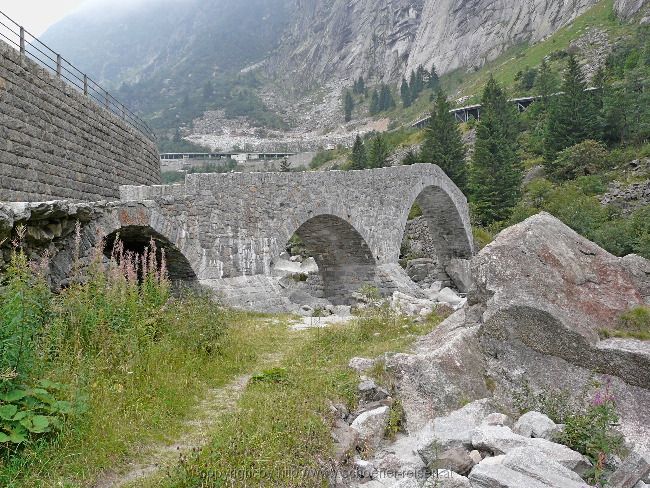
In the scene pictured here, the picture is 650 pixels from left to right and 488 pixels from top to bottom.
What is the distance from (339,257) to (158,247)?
933cm

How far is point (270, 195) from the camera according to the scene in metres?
13.2

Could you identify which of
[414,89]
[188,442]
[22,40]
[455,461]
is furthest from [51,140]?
[414,89]

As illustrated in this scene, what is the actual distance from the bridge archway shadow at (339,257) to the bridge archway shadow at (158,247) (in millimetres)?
6241

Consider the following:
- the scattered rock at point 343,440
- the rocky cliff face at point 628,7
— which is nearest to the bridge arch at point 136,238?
the scattered rock at point 343,440

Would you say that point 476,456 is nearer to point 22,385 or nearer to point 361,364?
point 361,364

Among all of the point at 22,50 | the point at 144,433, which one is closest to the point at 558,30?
the point at 22,50

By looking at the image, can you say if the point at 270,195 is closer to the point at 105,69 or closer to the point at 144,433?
the point at 144,433

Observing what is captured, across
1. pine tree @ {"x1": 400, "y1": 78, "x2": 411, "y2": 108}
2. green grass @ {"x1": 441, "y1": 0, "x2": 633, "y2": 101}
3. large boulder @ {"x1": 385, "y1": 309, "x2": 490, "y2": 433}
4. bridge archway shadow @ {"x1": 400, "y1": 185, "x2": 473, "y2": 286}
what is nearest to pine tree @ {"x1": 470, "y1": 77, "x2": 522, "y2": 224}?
bridge archway shadow @ {"x1": 400, "y1": 185, "x2": 473, "y2": 286}

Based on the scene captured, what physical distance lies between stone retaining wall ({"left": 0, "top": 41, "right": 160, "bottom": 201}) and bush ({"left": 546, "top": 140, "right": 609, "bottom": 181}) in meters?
27.0

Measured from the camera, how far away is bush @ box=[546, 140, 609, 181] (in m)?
30.3

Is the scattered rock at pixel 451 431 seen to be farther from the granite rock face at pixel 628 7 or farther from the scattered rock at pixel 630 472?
the granite rock face at pixel 628 7

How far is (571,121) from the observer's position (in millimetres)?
Result: 32969

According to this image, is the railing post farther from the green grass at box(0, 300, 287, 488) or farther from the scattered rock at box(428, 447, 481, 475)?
the scattered rock at box(428, 447, 481, 475)

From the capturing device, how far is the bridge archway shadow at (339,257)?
57.6 feet
